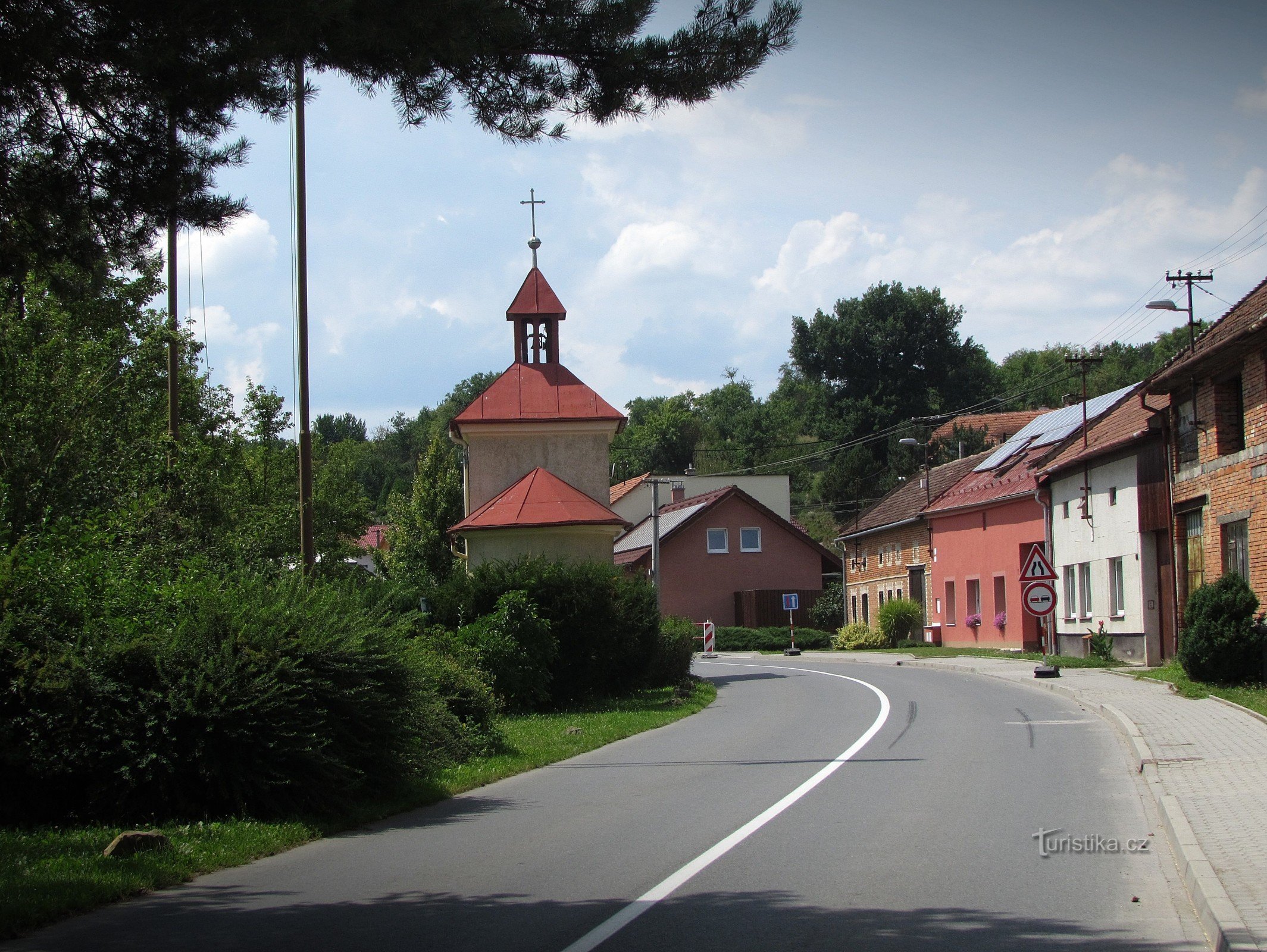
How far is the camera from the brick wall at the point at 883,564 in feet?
161

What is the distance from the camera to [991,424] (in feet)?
257

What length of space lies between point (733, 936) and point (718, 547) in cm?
5179

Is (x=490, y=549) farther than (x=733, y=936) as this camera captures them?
Yes

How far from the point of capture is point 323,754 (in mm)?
10453

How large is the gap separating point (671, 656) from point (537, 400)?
41.4ft

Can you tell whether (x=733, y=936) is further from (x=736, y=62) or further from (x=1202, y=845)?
(x=736, y=62)

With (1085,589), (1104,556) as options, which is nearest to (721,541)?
(1085,589)

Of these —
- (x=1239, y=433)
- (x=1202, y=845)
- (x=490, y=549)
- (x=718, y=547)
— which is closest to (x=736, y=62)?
(x=1202, y=845)

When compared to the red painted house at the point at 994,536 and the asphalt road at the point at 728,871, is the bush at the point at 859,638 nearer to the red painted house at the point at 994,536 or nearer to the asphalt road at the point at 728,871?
the red painted house at the point at 994,536

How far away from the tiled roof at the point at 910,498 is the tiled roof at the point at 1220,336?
21.5 m

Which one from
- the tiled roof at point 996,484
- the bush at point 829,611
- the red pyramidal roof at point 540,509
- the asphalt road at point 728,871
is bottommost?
the bush at point 829,611

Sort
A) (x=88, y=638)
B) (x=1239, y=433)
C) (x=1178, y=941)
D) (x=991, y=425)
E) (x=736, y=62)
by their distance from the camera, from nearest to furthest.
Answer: (x=1178, y=941) → (x=736, y=62) → (x=88, y=638) → (x=1239, y=433) → (x=991, y=425)

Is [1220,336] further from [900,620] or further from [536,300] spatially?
[900,620]

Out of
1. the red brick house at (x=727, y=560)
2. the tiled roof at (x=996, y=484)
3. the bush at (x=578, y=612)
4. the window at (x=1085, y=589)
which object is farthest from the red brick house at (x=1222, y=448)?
the red brick house at (x=727, y=560)
